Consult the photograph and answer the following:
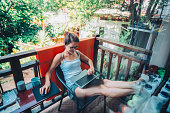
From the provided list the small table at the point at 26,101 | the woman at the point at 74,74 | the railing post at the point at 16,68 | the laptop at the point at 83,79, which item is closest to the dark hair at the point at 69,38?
the woman at the point at 74,74

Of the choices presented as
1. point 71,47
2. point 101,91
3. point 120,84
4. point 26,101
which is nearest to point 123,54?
point 120,84

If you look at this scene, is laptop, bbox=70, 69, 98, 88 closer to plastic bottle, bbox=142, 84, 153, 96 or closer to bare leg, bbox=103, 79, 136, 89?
bare leg, bbox=103, 79, 136, 89

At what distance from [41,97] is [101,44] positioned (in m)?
1.55

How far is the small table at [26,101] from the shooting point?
1.04 m

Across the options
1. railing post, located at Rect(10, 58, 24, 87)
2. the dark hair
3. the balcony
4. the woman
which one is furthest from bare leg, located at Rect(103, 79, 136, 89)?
railing post, located at Rect(10, 58, 24, 87)

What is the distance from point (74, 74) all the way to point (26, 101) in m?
0.77

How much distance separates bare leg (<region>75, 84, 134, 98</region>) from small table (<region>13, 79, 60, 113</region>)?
1.73ft

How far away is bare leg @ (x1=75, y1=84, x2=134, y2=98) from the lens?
1398 mm

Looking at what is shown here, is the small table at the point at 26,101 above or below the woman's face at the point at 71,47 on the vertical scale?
below

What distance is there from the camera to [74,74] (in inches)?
66.1

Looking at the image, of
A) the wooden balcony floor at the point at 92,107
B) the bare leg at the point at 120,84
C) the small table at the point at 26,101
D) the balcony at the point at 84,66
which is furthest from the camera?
the wooden balcony floor at the point at 92,107

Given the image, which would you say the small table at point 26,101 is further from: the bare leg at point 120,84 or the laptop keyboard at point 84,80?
the bare leg at point 120,84

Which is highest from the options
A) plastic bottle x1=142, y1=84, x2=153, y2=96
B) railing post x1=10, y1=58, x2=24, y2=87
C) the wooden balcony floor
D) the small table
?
railing post x1=10, y1=58, x2=24, y2=87

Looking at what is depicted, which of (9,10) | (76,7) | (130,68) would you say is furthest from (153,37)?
(9,10)
